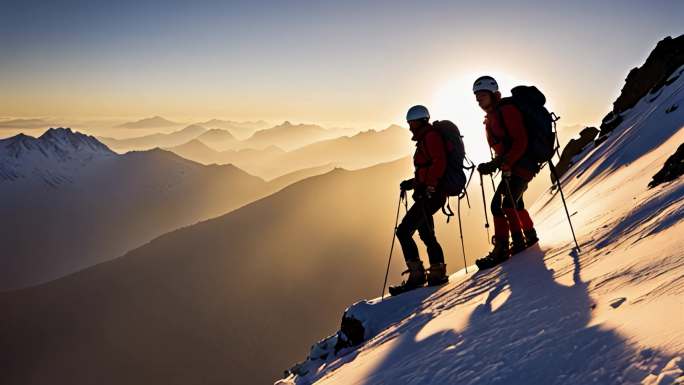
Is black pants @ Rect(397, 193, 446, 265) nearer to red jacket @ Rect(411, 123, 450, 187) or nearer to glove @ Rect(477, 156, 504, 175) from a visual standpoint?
red jacket @ Rect(411, 123, 450, 187)

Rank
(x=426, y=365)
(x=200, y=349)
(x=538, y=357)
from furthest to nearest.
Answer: (x=200, y=349) < (x=426, y=365) < (x=538, y=357)

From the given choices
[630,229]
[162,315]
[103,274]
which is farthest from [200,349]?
[630,229]

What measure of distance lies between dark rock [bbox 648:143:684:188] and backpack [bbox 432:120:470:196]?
409 centimetres

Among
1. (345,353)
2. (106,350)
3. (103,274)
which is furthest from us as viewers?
(103,274)

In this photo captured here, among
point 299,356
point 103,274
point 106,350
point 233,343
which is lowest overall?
point 299,356

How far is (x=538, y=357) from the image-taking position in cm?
403

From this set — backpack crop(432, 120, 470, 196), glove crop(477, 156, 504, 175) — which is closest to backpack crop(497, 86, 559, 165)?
glove crop(477, 156, 504, 175)

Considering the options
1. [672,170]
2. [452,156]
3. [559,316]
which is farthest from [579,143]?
[559,316]

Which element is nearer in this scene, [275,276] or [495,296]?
[495,296]

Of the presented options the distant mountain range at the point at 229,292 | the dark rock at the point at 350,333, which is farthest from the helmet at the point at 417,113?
the distant mountain range at the point at 229,292

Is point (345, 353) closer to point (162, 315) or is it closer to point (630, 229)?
point (630, 229)

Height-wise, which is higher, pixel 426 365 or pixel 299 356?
pixel 426 365

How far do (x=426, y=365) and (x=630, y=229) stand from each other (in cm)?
438

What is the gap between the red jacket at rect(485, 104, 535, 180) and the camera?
8203mm
